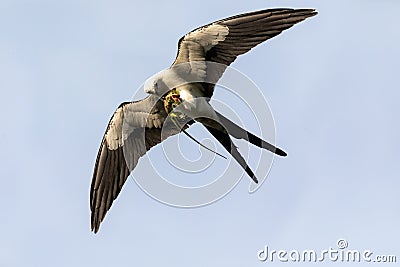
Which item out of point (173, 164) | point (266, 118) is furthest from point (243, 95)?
point (173, 164)

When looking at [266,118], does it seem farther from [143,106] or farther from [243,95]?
[143,106]

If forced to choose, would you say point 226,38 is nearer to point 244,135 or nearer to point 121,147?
point 244,135

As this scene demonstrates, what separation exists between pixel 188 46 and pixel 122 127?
9.50 feet

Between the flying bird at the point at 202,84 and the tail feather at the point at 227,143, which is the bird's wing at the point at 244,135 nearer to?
the flying bird at the point at 202,84

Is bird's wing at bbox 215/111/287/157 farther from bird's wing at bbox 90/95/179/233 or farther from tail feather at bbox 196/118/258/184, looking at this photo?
bird's wing at bbox 90/95/179/233

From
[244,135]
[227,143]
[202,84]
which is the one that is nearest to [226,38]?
[202,84]

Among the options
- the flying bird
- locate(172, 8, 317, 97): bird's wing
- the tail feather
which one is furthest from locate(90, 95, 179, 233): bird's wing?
locate(172, 8, 317, 97): bird's wing

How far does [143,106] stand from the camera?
2275 cm

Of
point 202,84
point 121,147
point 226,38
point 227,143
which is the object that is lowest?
point 227,143

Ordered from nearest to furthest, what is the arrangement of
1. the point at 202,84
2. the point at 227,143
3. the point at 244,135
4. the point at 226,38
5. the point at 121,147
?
the point at 244,135 < the point at 226,38 < the point at 227,143 < the point at 202,84 < the point at 121,147

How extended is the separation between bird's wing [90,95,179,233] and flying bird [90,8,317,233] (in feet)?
0.07

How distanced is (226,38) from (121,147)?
3875 mm

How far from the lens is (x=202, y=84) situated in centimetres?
2198

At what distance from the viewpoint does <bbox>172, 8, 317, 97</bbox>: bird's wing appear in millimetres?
21156
